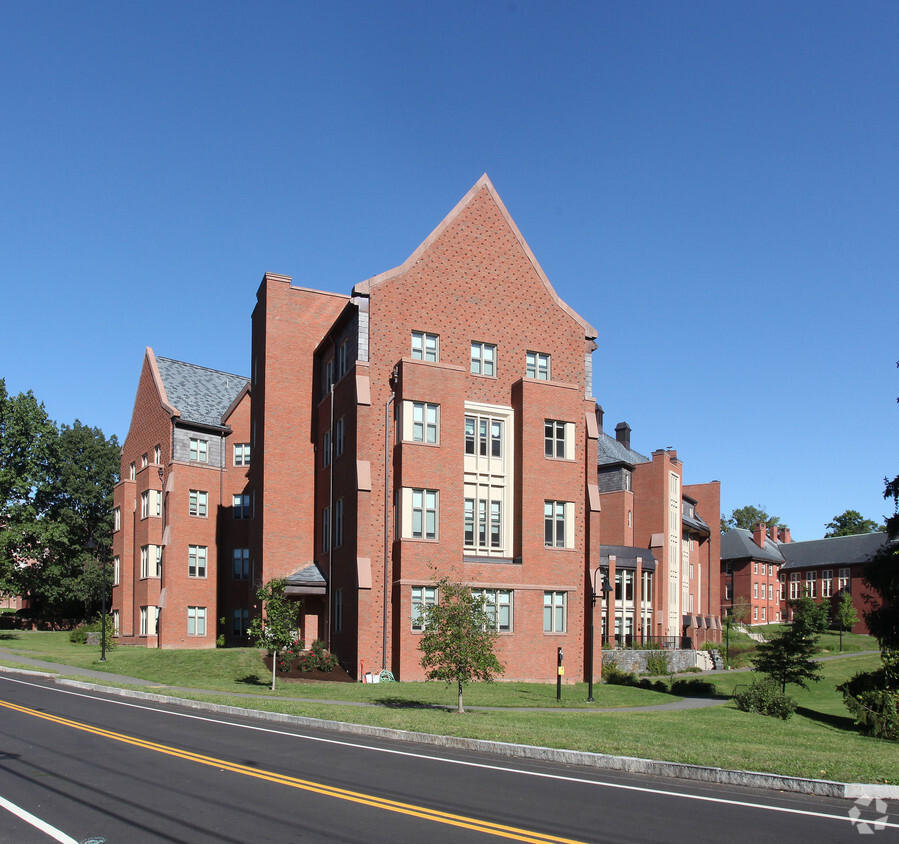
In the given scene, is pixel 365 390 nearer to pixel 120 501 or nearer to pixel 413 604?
pixel 413 604

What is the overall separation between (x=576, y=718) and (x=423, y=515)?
15.6 m

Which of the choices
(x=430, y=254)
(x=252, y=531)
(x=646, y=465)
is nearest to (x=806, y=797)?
(x=430, y=254)

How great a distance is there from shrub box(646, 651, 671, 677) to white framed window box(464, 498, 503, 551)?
14461 mm

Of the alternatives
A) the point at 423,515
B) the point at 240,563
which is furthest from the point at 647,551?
the point at 423,515

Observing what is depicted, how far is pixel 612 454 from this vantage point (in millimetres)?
59562

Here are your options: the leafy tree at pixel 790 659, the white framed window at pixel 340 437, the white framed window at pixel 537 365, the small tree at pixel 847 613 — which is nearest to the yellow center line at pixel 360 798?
the white framed window at pixel 340 437

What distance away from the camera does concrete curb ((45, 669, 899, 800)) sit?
11.0 metres

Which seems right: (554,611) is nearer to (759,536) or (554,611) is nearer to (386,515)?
(386,515)

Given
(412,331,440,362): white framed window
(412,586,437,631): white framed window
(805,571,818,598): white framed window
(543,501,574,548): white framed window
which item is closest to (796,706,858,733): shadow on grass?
(543,501,574,548): white framed window

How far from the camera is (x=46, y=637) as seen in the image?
2330 inches

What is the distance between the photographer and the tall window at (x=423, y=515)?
114 ft

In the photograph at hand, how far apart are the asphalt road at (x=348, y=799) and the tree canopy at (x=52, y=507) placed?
41.0 meters

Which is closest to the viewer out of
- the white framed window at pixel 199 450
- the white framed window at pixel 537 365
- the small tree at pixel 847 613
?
the white framed window at pixel 537 365

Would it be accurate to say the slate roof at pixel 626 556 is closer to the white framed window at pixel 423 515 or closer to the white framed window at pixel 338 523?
the white framed window at pixel 338 523
